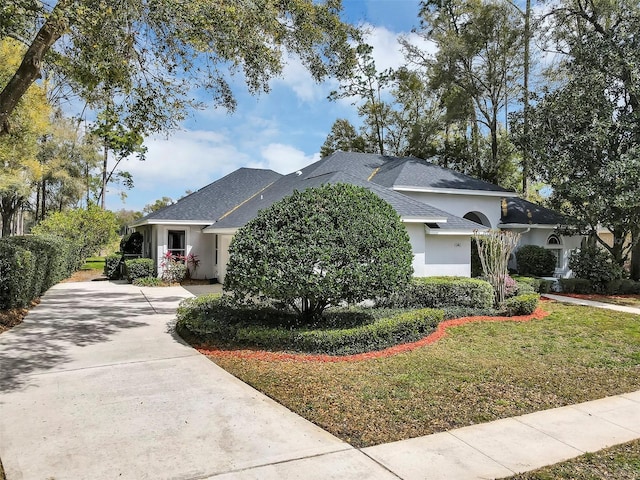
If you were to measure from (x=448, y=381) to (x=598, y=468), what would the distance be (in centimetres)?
238

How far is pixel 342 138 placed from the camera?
38125 millimetres

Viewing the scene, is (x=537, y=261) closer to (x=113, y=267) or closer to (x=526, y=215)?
(x=526, y=215)

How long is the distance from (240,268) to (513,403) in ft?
15.9

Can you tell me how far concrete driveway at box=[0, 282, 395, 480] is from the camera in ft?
12.4

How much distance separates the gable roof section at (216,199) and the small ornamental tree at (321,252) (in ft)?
39.6

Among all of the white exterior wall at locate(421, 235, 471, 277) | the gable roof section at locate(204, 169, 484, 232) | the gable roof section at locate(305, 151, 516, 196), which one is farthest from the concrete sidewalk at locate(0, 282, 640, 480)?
the gable roof section at locate(305, 151, 516, 196)

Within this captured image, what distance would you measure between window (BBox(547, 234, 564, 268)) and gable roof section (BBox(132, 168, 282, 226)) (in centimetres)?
1460

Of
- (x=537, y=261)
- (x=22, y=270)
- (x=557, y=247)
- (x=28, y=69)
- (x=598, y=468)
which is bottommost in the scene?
(x=598, y=468)

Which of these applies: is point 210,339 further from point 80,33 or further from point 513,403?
point 80,33

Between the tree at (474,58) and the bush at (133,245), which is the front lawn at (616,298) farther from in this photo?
the bush at (133,245)

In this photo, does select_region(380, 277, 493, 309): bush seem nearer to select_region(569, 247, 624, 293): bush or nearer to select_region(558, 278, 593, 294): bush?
select_region(558, 278, 593, 294): bush

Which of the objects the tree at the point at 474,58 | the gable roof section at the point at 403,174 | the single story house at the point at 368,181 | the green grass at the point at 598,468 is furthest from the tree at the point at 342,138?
the green grass at the point at 598,468

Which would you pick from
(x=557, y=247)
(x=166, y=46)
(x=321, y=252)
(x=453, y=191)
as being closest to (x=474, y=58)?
(x=453, y=191)

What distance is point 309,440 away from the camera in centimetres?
429
